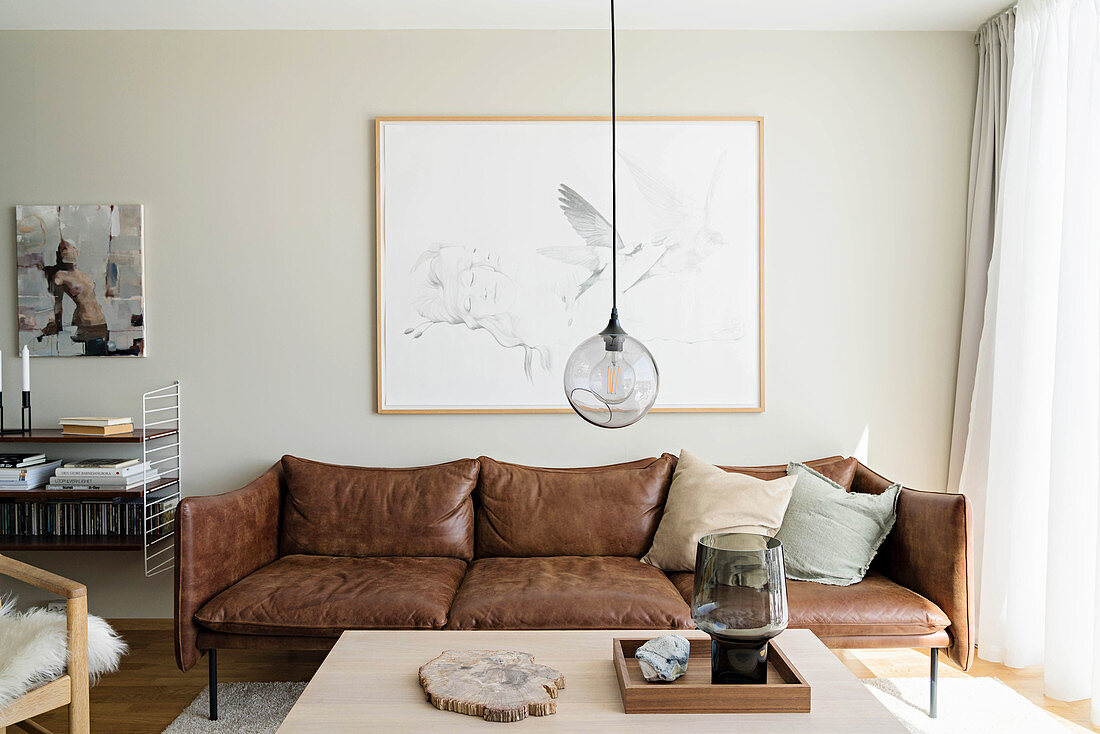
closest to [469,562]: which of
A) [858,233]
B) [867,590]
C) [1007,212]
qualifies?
[867,590]

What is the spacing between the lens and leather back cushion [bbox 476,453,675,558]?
306 centimetres

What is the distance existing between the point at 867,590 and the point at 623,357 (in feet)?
5.02

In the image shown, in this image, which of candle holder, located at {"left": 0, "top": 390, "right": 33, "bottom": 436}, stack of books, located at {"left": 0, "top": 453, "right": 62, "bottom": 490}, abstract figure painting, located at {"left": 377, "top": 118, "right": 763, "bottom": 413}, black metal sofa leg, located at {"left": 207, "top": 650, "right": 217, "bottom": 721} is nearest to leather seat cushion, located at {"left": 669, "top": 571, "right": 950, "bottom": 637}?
abstract figure painting, located at {"left": 377, "top": 118, "right": 763, "bottom": 413}

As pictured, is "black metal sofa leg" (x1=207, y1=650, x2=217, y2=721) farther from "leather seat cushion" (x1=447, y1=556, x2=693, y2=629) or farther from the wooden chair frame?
"leather seat cushion" (x1=447, y1=556, x2=693, y2=629)

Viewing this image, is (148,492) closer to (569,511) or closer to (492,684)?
(569,511)

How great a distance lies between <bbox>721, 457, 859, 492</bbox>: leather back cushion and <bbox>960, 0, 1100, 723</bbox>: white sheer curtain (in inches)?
17.9

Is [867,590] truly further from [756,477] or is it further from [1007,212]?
[1007,212]

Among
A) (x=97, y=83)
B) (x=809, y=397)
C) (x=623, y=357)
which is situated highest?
(x=97, y=83)

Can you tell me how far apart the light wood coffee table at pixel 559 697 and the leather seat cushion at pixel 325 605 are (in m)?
0.49

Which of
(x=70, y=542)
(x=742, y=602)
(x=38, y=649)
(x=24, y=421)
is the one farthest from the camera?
(x=24, y=421)

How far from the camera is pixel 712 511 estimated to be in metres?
2.87

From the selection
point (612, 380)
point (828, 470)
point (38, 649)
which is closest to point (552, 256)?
point (828, 470)

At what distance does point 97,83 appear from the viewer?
3305 millimetres

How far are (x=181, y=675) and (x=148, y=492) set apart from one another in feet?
2.38
